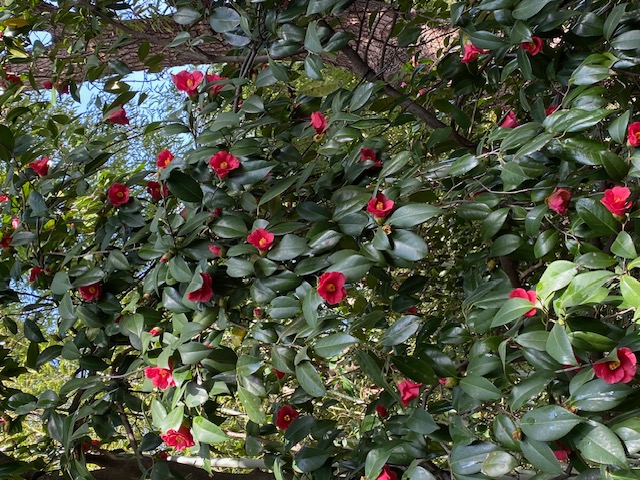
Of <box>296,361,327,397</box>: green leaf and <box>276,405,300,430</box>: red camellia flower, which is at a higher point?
<box>296,361,327,397</box>: green leaf

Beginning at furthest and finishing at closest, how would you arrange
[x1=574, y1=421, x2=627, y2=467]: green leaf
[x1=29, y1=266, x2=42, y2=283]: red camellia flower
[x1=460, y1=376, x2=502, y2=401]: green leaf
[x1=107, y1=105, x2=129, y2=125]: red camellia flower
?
1. [x1=107, y1=105, x2=129, y2=125]: red camellia flower
2. [x1=29, y1=266, x2=42, y2=283]: red camellia flower
3. [x1=460, y1=376, x2=502, y2=401]: green leaf
4. [x1=574, y1=421, x2=627, y2=467]: green leaf

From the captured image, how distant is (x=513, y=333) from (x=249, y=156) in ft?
1.45

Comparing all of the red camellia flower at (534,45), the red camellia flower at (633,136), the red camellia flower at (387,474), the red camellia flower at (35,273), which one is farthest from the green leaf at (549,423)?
the red camellia flower at (35,273)

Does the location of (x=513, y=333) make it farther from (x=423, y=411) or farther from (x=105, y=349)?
(x=105, y=349)

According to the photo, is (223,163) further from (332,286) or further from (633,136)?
(633,136)

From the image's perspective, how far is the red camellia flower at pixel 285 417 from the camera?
1.06 meters

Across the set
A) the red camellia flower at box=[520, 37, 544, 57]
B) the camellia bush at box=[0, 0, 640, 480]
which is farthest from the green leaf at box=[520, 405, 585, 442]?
the red camellia flower at box=[520, 37, 544, 57]

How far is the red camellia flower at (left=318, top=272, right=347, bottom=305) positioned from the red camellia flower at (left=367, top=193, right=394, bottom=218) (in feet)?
0.31

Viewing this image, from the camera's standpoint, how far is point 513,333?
0.80 meters

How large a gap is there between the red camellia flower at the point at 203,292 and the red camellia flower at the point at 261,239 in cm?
8

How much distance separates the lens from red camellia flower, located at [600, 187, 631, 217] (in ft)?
2.57

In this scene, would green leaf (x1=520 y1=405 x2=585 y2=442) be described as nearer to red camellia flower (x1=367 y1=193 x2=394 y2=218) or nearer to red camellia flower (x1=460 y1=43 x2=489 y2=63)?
red camellia flower (x1=367 y1=193 x2=394 y2=218)

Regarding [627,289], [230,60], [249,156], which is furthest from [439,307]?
[627,289]

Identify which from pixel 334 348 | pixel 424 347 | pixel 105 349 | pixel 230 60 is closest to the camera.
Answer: pixel 334 348
